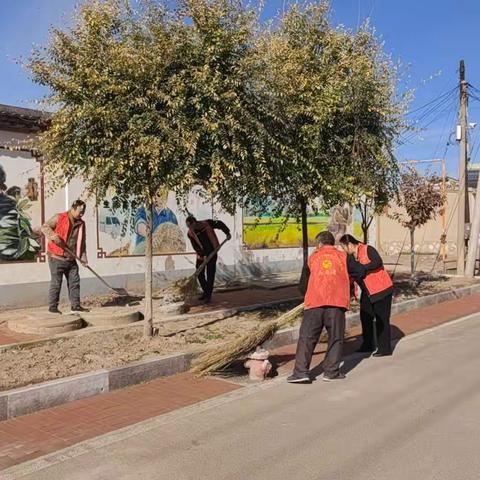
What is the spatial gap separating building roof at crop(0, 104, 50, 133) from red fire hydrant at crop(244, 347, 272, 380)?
6408 mm

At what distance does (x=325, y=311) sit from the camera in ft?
22.7

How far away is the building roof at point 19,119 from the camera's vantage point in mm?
11102

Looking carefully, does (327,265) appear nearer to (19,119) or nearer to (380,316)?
(380,316)

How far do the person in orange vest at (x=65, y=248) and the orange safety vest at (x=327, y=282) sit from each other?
413 centimetres

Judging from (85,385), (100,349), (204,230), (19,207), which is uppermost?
(19,207)

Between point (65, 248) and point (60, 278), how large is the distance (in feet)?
1.77

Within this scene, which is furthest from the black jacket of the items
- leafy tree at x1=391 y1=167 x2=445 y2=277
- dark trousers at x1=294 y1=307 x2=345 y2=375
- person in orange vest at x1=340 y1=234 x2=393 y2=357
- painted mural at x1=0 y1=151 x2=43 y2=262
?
leafy tree at x1=391 y1=167 x2=445 y2=277

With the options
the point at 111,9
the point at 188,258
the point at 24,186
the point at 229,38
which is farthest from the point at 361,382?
the point at 188,258

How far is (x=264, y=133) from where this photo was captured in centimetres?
782

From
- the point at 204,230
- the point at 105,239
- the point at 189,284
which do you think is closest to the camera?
the point at 189,284

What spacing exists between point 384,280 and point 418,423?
3.09m

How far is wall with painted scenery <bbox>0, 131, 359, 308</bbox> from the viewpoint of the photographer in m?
11.4

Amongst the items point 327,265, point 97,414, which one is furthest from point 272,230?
point 97,414

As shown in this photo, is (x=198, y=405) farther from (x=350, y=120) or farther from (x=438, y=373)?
(x=350, y=120)
